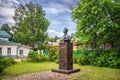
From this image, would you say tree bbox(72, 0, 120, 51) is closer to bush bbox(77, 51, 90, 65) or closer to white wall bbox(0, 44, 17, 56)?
bush bbox(77, 51, 90, 65)

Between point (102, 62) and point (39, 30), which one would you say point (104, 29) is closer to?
point (102, 62)

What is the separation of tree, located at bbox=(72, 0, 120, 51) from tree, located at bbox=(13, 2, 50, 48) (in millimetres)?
18265

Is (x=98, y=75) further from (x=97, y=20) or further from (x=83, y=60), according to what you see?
(x=97, y=20)

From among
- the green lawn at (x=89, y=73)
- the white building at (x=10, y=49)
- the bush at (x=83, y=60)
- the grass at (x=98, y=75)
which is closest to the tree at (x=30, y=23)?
the white building at (x=10, y=49)

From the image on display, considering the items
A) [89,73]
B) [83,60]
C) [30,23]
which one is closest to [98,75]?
[89,73]

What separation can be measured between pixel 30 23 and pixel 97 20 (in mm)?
20847

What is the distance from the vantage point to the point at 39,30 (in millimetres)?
32875

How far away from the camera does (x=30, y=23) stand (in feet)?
107

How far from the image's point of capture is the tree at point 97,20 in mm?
13812

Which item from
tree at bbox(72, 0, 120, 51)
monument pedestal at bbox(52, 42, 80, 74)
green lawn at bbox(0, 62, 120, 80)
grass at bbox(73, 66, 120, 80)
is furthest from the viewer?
tree at bbox(72, 0, 120, 51)

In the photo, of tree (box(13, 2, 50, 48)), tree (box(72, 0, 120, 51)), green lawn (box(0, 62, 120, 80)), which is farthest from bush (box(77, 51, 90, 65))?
tree (box(13, 2, 50, 48))

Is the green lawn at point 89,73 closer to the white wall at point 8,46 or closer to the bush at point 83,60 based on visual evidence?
the bush at point 83,60

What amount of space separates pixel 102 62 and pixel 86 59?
5.98 feet

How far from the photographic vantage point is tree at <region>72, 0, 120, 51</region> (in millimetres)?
13812
